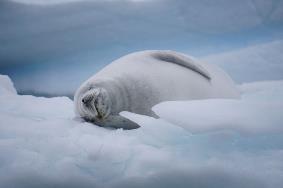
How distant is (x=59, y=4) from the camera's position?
611 cm

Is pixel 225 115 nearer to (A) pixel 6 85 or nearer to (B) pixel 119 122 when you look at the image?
(B) pixel 119 122

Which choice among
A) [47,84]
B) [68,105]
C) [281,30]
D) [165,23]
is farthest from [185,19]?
[68,105]

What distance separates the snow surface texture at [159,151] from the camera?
1.54 meters

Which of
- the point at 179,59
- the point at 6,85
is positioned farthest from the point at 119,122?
the point at 6,85

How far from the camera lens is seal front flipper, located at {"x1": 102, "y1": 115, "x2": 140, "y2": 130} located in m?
2.44

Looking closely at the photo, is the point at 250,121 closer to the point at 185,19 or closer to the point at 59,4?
the point at 59,4

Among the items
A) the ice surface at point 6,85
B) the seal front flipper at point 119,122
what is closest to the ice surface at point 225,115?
the seal front flipper at point 119,122

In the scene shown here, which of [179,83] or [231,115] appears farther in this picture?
[179,83]

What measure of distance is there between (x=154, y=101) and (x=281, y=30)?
198 inches

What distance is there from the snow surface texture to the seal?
8.9 inches

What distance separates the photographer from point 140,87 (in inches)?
121

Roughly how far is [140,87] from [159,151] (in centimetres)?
133

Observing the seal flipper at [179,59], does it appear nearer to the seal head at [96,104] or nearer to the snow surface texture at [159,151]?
the seal head at [96,104]

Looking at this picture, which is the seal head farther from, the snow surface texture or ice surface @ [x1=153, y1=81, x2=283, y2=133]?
ice surface @ [x1=153, y1=81, x2=283, y2=133]
